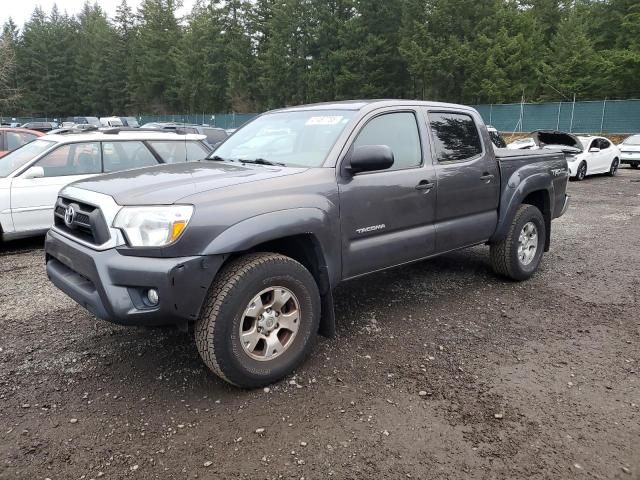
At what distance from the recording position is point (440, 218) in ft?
14.2

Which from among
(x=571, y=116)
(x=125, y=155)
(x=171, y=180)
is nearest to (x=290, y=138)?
(x=171, y=180)

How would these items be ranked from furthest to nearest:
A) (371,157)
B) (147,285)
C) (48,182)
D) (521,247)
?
(48,182)
(521,247)
(371,157)
(147,285)

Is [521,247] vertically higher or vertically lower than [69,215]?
lower

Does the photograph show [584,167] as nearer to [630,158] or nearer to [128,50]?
[630,158]

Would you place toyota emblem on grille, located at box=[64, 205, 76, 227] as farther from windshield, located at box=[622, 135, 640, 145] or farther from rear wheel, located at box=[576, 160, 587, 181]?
windshield, located at box=[622, 135, 640, 145]

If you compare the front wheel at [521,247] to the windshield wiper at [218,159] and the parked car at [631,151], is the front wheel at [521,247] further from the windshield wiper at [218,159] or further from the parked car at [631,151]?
the parked car at [631,151]

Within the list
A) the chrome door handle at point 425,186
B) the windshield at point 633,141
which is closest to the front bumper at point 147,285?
the chrome door handle at point 425,186

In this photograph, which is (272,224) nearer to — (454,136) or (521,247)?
(454,136)

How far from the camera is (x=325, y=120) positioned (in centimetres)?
393

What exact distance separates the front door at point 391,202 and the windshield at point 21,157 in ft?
16.4

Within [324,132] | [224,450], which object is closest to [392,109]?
[324,132]

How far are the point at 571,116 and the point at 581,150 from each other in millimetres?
16066

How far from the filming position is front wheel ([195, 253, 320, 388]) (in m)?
2.93

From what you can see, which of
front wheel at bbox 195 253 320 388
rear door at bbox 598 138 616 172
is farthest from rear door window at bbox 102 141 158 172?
rear door at bbox 598 138 616 172
